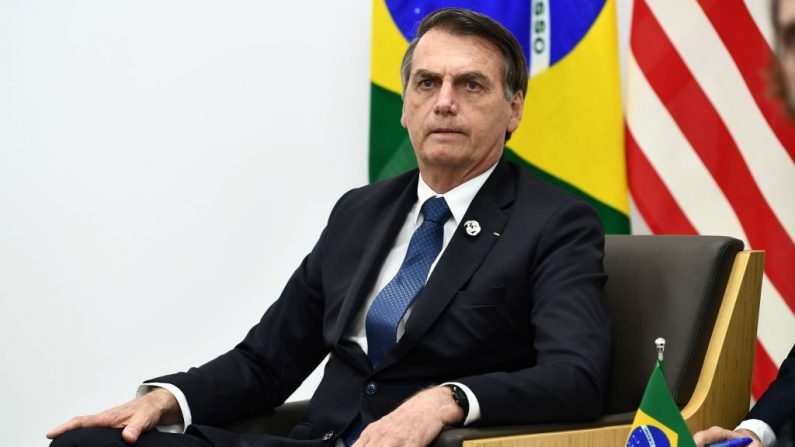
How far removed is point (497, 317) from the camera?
86.4 inches

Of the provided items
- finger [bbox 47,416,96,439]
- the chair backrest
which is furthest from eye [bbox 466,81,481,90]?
finger [bbox 47,416,96,439]

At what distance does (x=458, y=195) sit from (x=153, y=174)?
1.59 m

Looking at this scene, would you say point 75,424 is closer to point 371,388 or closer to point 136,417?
point 136,417

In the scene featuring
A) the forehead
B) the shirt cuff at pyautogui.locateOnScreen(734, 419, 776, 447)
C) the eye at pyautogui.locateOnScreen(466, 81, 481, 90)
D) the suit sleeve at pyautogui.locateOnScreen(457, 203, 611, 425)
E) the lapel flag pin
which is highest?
the forehead

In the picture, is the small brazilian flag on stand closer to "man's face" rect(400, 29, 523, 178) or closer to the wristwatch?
the wristwatch

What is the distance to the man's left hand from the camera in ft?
Result: 5.96

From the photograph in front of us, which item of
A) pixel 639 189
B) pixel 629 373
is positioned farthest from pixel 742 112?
pixel 629 373

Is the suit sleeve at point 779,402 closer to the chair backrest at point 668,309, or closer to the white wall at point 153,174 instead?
the chair backrest at point 668,309

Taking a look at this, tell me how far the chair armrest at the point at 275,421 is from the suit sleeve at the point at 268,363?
18mm

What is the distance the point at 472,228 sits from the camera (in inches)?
90.1

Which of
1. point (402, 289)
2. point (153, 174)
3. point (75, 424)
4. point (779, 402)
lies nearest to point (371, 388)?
point (402, 289)

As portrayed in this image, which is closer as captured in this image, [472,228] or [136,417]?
[136,417]

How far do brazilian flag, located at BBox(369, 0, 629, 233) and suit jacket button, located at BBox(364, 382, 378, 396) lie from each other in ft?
4.29

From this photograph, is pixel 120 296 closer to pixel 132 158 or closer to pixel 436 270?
pixel 132 158
